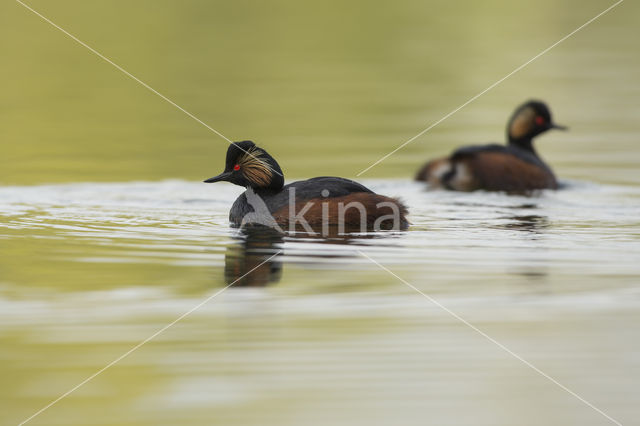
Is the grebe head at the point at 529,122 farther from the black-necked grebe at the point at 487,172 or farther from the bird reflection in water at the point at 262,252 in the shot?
the bird reflection in water at the point at 262,252

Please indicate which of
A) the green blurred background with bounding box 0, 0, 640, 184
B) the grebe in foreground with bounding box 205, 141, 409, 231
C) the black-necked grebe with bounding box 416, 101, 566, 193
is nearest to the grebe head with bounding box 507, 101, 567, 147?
the green blurred background with bounding box 0, 0, 640, 184

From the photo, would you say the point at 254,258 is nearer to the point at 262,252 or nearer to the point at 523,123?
the point at 262,252

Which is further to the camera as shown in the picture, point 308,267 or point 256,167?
point 256,167

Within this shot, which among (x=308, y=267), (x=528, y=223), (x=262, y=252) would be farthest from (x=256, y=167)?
(x=528, y=223)

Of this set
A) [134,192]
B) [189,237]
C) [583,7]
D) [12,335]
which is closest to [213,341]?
[12,335]

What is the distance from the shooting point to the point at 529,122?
14602 millimetres

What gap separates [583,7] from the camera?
3659 centimetres

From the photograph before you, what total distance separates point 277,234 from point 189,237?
2.53 feet

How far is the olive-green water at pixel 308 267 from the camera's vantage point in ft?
17.2

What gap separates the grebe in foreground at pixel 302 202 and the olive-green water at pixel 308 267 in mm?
314

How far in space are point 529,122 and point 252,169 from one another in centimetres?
578

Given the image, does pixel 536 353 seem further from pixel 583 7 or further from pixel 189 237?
pixel 583 7

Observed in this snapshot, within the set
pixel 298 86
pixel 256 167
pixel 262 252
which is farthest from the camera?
pixel 298 86

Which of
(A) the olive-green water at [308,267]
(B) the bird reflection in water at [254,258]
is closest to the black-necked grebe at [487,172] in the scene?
(A) the olive-green water at [308,267]
